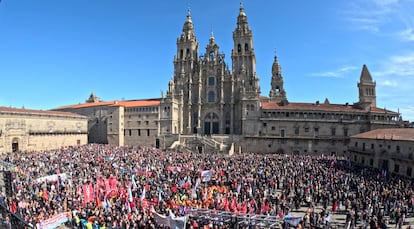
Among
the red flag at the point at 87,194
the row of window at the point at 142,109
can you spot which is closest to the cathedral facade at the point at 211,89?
the row of window at the point at 142,109

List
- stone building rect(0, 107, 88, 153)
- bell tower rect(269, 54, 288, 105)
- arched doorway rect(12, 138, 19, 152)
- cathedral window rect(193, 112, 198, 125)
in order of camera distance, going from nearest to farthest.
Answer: stone building rect(0, 107, 88, 153) → arched doorway rect(12, 138, 19, 152) → cathedral window rect(193, 112, 198, 125) → bell tower rect(269, 54, 288, 105)

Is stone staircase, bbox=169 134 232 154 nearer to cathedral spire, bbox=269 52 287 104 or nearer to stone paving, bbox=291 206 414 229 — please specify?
stone paving, bbox=291 206 414 229

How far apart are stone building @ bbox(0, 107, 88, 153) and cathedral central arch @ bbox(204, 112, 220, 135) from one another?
95.6 feet

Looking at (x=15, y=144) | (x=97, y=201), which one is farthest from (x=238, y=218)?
(x=15, y=144)

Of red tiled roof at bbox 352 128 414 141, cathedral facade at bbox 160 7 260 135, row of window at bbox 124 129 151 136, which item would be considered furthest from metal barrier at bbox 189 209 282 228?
row of window at bbox 124 129 151 136

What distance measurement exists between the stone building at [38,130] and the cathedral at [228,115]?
6993 millimetres

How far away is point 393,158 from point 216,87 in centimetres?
3662

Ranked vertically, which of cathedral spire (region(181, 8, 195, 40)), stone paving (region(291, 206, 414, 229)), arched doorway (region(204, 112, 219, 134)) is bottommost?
stone paving (region(291, 206, 414, 229))

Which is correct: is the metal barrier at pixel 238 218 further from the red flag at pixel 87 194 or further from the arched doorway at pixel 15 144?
the arched doorway at pixel 15 144

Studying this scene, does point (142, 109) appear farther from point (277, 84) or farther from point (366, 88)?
point (366, 88)

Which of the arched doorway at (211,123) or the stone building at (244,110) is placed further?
the arched doorway at (211,123)

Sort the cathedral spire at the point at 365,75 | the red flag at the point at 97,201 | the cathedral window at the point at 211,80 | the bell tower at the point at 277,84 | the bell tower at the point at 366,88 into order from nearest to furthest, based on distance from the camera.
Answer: the red flag at the point at 97,201 < the bell tower at the point at 366,88 < the cathedral spire at the point at 365,75 < the cathedral window at the point at 211,80 < the bell tower at the point at 277,84

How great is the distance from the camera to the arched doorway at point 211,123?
5998 cm

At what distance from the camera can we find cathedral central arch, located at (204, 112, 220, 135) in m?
60.0
